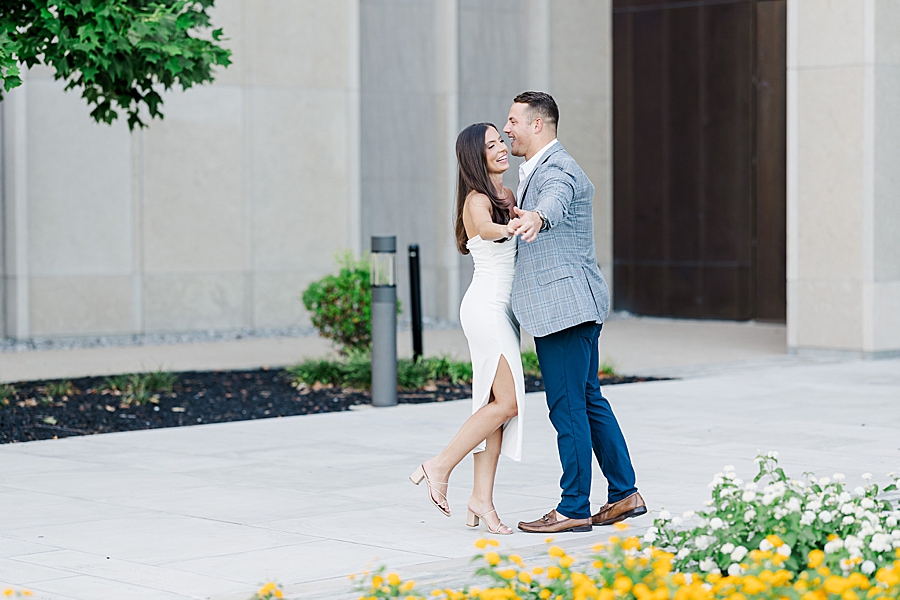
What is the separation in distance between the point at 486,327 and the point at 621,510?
1082mm

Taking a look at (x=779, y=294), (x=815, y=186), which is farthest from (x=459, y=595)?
(x=779, y=294)

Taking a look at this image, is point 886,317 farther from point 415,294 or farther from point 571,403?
point 571,403

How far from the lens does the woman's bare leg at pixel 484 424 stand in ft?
21.0

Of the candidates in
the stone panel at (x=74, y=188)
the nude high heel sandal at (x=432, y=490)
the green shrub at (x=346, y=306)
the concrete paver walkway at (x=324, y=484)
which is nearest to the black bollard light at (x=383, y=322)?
the concrete paver walkway at (x=324, y=484)

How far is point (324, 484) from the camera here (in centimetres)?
775

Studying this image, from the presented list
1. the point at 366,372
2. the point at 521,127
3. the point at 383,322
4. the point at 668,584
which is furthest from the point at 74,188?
the point at 668,584

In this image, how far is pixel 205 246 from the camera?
58.4 feet

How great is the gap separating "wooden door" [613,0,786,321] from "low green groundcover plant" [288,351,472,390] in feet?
25.3

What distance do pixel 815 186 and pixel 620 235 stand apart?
7.09 meters

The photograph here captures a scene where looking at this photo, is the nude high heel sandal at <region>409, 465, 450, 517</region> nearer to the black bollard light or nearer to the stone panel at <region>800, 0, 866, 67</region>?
the black bollard light

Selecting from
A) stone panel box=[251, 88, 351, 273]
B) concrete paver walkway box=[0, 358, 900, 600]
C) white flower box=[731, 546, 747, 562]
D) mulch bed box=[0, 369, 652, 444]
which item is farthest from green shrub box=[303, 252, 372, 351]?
white flower box=[731, 546, 747, 562]

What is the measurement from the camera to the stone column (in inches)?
558

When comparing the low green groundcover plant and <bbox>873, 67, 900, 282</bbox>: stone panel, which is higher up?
<bbox>873, 67, 900, 282</bbox>: stone panel

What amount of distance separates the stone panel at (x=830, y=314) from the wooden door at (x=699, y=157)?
427 cm
